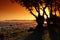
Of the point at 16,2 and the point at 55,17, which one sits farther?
the point at 55,17

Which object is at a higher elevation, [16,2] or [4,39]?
[16,2]

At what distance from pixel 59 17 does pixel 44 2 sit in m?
7.11

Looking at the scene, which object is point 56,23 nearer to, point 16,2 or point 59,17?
point 59,17

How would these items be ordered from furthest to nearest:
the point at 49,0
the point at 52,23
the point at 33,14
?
the point at 52,23 → the point at 33,14 → the point at 49,0

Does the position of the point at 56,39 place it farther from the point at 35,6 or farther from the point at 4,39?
the point at 35,6

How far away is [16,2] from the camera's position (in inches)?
1287

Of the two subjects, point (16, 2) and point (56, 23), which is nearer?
point (16, 2)

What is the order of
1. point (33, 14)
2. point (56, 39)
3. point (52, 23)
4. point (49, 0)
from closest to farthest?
point (56, 39)
point (49, 0)
point (33, 14)
point (52, 23)

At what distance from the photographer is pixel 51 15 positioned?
120ft

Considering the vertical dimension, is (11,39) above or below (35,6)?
below

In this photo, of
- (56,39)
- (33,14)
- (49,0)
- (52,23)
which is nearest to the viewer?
(56,39)

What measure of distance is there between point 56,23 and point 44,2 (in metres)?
6.01

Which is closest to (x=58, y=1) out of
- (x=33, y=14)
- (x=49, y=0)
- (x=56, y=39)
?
(x=49, y=0)

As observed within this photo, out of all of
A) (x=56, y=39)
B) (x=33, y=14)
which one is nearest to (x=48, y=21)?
(x=33, y=14)
